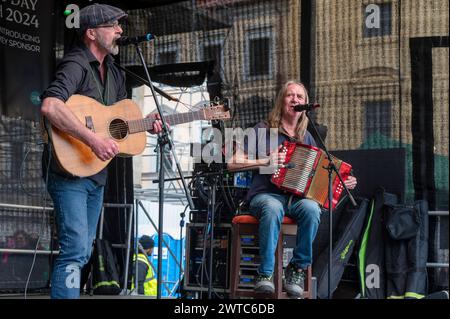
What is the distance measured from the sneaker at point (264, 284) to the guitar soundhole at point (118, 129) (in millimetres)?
1451

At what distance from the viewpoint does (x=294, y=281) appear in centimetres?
491

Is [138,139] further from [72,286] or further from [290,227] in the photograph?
[290,227]

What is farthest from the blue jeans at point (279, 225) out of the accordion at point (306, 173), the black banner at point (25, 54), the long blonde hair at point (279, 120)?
the black banner at point (25, 54)

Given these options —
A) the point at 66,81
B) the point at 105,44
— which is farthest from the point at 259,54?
the point at 66,81

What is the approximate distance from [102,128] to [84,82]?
0.31m

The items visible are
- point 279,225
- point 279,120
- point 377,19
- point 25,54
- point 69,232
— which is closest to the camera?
point 69,232

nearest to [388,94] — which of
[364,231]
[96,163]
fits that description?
[364,231]

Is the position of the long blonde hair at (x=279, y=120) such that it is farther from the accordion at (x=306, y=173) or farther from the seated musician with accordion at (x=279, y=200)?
the accordion at (x=306, y=173)

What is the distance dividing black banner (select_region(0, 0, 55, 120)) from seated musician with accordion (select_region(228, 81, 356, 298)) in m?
2.27

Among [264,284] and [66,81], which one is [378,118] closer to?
[264,284]

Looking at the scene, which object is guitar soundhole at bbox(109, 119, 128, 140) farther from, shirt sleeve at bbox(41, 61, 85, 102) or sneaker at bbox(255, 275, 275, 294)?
sneaker at bbox(255, 275, 275, 294)

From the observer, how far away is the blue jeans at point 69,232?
11.5ft
